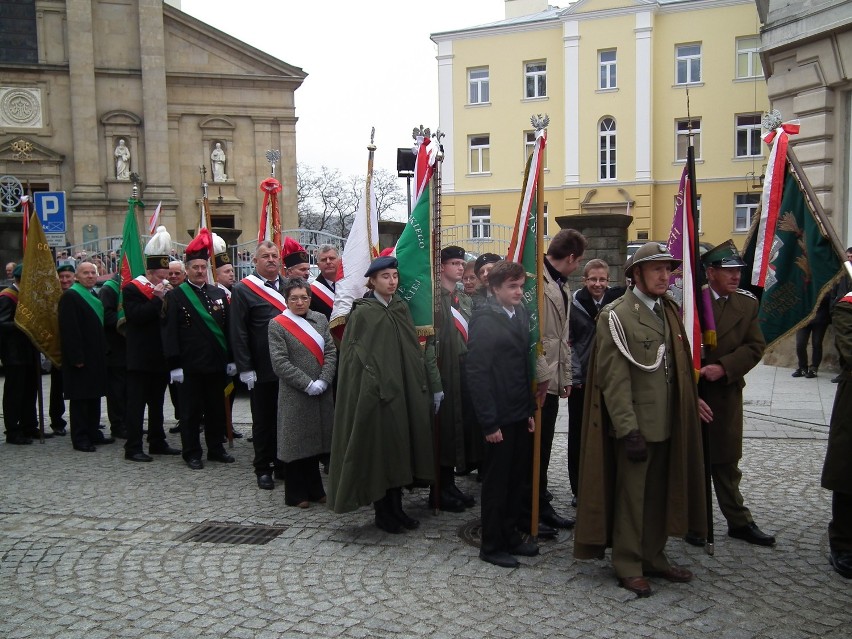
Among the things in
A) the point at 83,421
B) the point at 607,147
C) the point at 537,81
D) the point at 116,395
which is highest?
the point at 537,81

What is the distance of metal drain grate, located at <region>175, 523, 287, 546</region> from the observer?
18.8 feet

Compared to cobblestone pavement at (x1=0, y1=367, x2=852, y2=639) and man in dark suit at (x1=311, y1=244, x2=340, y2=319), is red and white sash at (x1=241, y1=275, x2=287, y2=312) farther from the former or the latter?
cobblestone pavement at (x1=0, y1=367, x2=852, y2=639)

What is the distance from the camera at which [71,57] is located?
Result: 1328 inches

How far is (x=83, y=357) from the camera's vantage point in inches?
348

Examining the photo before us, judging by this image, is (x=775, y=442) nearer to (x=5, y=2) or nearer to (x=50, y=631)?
(x=50, y=631)

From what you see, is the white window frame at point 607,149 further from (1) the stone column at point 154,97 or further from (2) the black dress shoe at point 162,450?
(2) the black dress shoe at point 162,450

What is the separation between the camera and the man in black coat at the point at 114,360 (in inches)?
376

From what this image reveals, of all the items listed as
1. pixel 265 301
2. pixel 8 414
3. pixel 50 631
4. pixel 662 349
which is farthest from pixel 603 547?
pixel 8 414

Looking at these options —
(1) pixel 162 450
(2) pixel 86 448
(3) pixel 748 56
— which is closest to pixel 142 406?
(1) pixel 162 450

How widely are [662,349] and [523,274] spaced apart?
101 cm

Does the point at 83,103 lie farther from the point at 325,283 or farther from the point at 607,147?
the point at 325,283

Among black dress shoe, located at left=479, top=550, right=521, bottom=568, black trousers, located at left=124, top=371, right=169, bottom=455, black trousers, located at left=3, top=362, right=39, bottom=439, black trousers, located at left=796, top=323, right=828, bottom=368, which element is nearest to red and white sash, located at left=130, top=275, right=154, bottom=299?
black trousers, located at left=124, top=371, right=169, bottom=455

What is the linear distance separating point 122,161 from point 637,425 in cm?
3413

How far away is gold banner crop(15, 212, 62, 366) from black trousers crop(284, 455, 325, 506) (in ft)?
13.1
